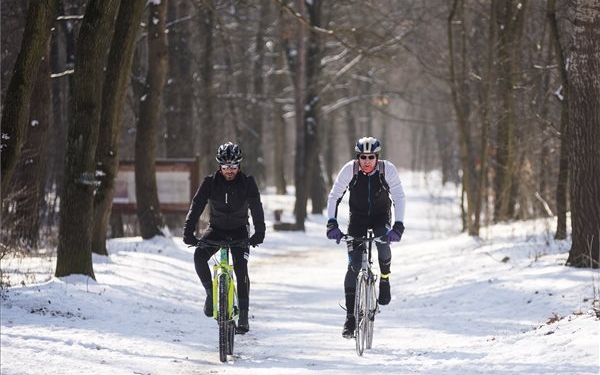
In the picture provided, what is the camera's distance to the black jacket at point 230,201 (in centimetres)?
944

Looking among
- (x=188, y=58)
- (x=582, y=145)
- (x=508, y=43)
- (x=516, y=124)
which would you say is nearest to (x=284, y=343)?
(x=582, y=145)

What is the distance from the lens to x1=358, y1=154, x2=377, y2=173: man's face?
9424 millimetres

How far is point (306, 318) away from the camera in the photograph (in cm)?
1262

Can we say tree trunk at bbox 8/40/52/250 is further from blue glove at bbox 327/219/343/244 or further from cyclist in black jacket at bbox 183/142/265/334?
blue glove at bbox 327/219/343/244

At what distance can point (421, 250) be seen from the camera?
22.6 m

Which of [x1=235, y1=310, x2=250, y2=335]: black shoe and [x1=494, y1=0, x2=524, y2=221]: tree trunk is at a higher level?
[x1=494, y1=0, x2=524, y2=221]: tree trunk

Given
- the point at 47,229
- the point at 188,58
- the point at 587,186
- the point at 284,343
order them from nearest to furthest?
the point at 284,343 < the point at 587,186 < the point at 47,229 < the point at 188,58

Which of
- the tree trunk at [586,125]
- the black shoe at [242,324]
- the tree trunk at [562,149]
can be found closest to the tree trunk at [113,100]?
the black shoe at [242,324]

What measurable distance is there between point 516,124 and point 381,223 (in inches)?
534

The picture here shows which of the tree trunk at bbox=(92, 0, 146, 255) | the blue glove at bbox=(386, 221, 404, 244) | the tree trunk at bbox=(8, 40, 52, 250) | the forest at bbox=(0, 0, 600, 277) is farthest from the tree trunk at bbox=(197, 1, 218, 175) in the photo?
the blue glove at bbox=(386, 221, 404, 244)

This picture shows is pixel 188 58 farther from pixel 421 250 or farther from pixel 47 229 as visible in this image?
pixel 421 250

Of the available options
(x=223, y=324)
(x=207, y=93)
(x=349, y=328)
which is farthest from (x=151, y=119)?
(x=207, y=93)

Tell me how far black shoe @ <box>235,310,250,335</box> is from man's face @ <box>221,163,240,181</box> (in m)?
1.46

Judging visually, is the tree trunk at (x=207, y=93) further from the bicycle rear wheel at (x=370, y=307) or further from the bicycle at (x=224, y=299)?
the bicycle at (x=224, y=299)
